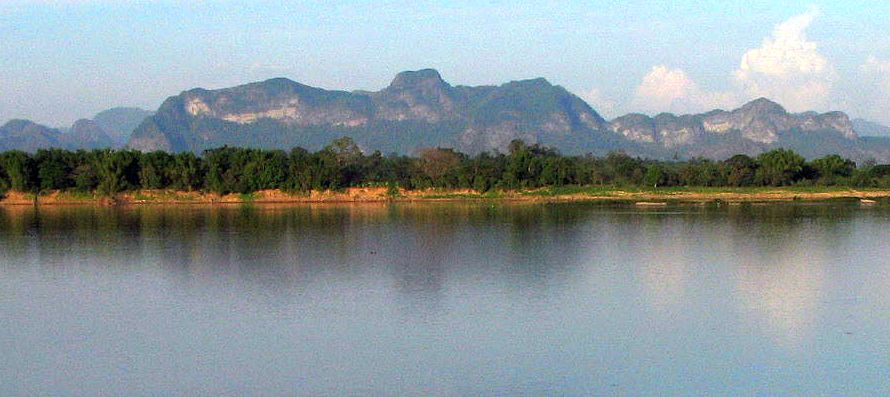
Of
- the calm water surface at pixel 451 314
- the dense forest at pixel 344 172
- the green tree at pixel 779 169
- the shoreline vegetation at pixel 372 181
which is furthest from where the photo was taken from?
the green tree at pixel 779 169

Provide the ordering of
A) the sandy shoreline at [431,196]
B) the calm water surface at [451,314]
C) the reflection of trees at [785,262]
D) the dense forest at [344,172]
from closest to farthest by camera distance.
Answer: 1. the calm water surface at [451,314]
2. the reflection of trees at [785,262]
3. the sandy shoreline at [431,196]
4. the dense forest at [344,172]

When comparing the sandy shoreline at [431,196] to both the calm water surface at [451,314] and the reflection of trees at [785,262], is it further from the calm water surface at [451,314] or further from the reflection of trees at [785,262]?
the calm water surface at [451,314]

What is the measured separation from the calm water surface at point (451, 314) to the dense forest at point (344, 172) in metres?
29.7

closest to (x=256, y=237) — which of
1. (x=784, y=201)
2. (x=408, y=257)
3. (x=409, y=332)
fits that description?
(x=408, y=257)

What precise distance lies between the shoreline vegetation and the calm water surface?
29.4m

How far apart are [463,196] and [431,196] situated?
204 centimetres

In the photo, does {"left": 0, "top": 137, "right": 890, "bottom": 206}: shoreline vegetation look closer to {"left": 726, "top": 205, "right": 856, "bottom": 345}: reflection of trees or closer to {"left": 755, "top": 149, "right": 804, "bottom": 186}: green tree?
{"left": 755, "top": 149, "right": 804, "bottom": 186}: green tree

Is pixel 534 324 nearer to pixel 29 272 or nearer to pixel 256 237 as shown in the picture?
pixel 29 272

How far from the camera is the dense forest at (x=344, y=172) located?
194 feet

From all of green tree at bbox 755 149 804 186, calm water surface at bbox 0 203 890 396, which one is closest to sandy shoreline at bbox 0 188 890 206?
green tree at bbox 755 149 804 186

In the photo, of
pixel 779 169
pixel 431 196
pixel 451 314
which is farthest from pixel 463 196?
pixel 451 314

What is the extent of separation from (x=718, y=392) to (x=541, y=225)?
23960 millimetres

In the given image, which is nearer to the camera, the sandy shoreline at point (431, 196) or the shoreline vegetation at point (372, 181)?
the sandy shoreline at point (431, 196)

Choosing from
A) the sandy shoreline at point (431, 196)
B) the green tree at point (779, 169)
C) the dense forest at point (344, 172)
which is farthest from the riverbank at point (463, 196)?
the green tree at point (779, 169)
